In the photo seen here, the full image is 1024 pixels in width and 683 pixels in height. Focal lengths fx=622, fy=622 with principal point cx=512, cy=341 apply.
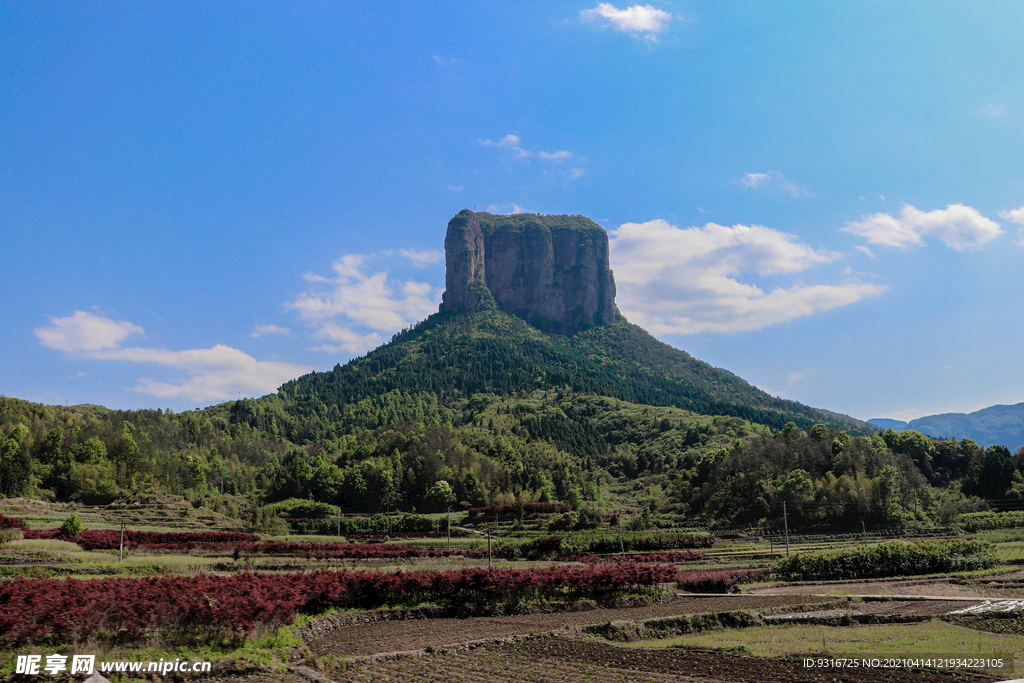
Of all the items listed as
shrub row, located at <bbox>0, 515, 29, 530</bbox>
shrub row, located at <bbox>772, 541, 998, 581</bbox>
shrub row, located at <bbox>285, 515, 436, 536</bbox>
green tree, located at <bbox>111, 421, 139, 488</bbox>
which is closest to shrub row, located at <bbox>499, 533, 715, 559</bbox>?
shrub row, located at <bbox>772, 541, 998, 581</bbox>

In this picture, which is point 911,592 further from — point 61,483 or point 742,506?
point 61,483

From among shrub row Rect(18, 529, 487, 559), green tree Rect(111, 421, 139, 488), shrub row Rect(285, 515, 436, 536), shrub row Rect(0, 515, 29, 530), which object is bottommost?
shrub row Rect(285, 515, 436, 536)

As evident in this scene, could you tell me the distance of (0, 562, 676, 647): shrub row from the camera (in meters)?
13.7

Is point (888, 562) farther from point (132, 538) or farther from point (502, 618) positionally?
point (132, 538)

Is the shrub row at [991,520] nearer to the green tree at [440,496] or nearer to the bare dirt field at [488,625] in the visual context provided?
the bare dirt field at [488,625]

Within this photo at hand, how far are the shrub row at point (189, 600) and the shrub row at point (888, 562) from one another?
24.0 meters

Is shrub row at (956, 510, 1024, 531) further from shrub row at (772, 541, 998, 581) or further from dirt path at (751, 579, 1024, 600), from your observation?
dirt path at (751, 579, 1024, 600)

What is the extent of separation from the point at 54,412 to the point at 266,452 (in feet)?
131

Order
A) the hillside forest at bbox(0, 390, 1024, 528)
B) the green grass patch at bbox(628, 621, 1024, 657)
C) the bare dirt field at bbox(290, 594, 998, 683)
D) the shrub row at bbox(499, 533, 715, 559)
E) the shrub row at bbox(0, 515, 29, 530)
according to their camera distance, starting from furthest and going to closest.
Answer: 1. the hillside forest at bbox(0, 390, 1024, 528)
2. the shrub row at bbox(499, 533, 715, 559)
3. the shrub row at bbox(0, 515, 29, 530)
4. the green grass patch at bbox(628, 621, 1024, 657)
5. the bare dirt field at bbox(290, 594, 998, 683)

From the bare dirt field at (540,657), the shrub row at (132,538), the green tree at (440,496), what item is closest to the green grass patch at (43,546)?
the shrub row at (132,538)

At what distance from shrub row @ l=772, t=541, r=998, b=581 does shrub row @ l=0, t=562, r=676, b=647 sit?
945 inches

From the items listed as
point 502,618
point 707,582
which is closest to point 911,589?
point 707,582

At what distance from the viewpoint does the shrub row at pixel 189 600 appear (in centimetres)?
1371

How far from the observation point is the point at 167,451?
373ft
